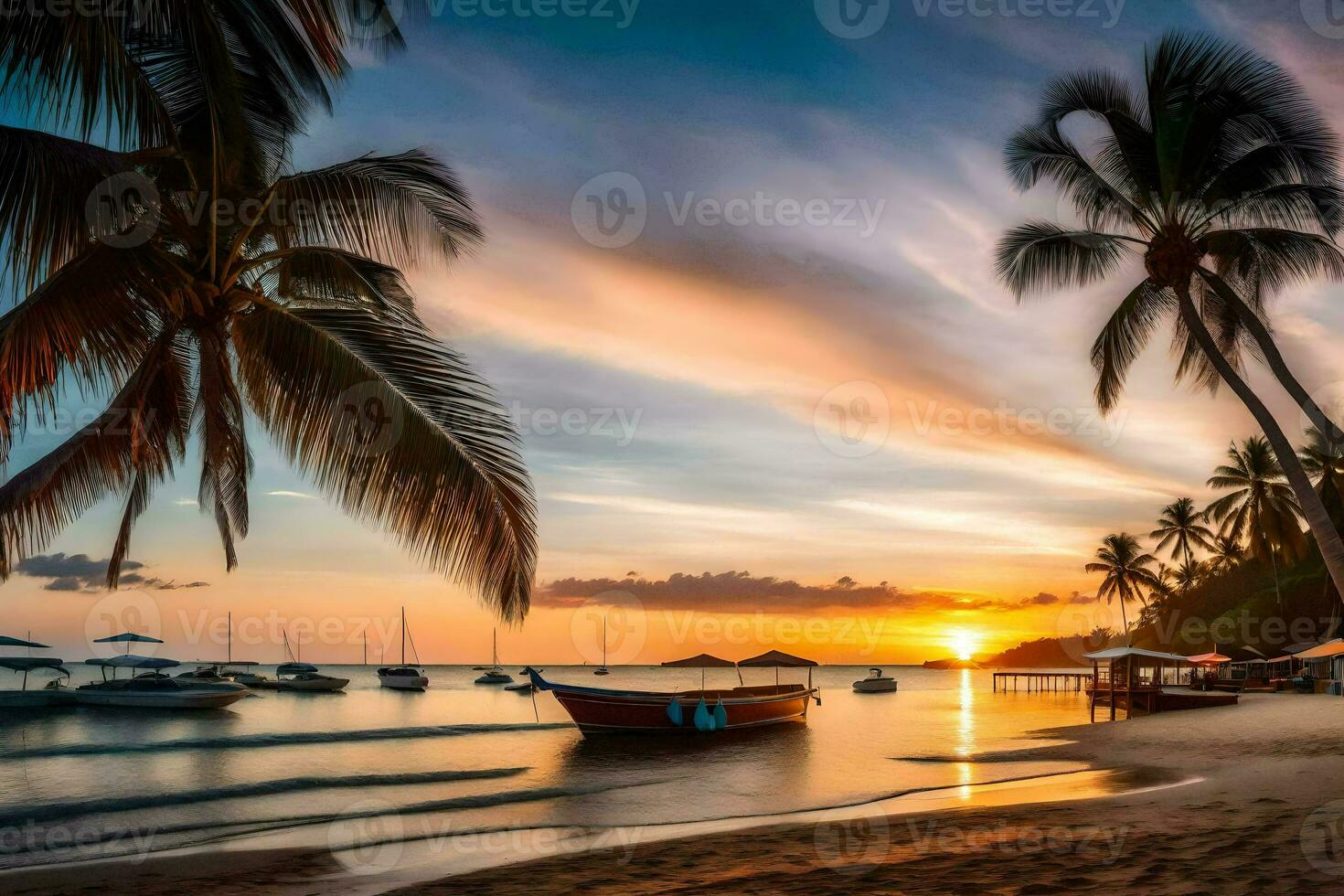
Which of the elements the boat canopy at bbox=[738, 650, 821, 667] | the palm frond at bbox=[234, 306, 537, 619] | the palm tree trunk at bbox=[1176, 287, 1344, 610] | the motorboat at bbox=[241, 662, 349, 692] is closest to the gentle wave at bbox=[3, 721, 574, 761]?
the boat canopy at bbox=[738, 650, 821, 667]

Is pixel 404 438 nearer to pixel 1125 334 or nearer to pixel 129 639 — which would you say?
pixel 1125 334

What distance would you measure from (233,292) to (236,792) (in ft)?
53.9

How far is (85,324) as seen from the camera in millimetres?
6934

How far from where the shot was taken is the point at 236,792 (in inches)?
810

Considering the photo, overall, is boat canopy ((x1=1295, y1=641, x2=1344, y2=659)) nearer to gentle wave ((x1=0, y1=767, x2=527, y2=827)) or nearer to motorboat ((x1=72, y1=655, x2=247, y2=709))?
gentle wave ((x1=0, y1=767, x2=527, y2=827))

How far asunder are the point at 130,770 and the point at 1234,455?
198ft

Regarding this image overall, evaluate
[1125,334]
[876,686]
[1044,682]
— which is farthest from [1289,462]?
[1044,682]

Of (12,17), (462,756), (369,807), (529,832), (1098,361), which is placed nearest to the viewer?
(12,17)

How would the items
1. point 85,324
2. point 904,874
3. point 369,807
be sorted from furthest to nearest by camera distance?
1. point 369,807
2. point 904,874
3. point 85,324

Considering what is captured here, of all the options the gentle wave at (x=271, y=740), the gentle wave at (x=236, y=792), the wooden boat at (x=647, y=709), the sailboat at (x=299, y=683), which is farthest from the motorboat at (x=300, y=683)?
the gentle wave at (x=236, y=792)

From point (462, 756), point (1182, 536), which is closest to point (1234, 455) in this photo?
point (1182, 536)

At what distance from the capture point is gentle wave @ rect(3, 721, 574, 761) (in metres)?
30.8

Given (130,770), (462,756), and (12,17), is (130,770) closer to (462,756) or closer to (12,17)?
(462,756)

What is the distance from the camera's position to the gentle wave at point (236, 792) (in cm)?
1817
